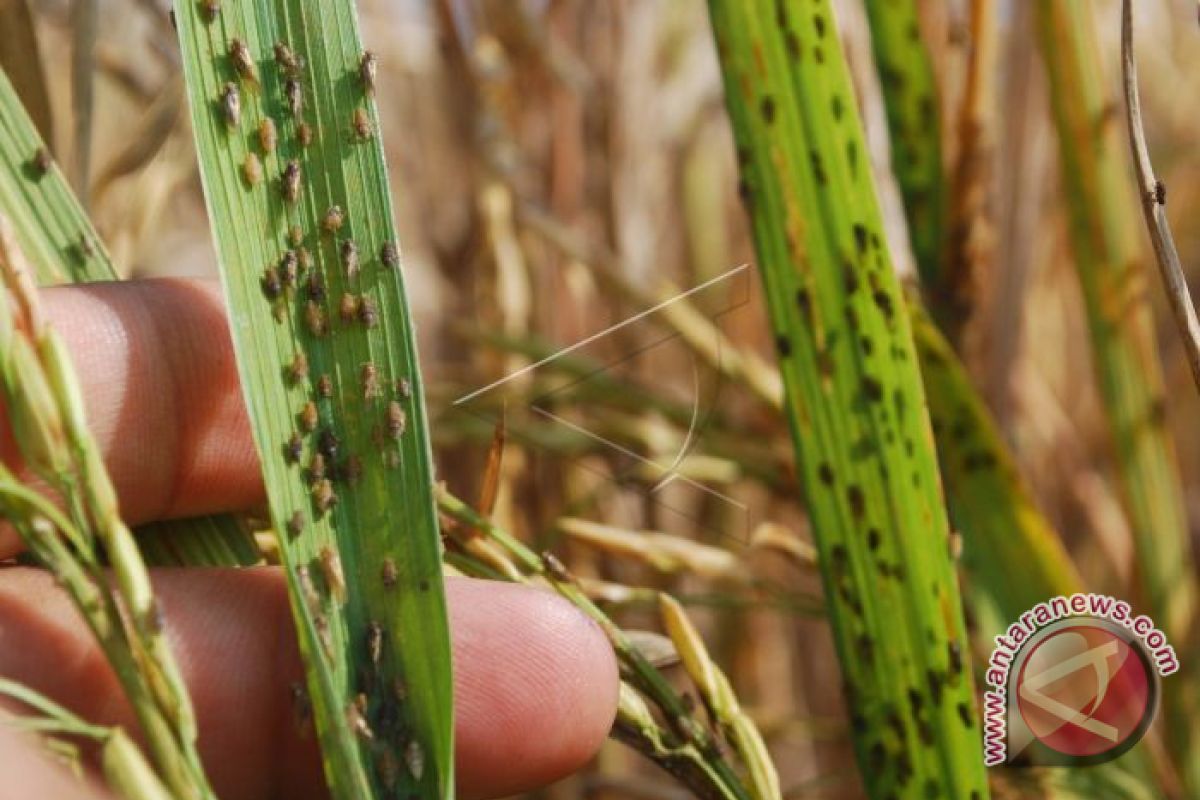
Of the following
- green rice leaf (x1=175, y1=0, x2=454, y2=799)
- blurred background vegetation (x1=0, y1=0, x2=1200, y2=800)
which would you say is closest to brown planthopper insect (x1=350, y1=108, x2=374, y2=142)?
green rice leaf (x1=175, y1=0, x2=454, y2=799)

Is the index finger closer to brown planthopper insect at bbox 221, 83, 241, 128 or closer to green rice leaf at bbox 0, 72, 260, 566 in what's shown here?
green rice leaf at bbox 0, 72, 260, 566

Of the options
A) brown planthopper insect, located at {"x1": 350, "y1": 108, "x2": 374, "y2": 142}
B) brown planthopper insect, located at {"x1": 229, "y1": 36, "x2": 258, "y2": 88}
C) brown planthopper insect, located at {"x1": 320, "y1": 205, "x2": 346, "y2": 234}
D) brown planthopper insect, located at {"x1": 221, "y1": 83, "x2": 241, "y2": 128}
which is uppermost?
brown planthopper insect, located at {"x1": 229, "y1": 36, "x2": 258, "y2": 88}

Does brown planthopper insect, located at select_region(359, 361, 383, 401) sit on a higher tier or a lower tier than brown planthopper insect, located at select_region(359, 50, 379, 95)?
lower

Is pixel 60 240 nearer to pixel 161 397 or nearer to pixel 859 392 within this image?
pixel 161 397

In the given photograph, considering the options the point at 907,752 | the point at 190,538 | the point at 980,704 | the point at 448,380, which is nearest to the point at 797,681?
the point at 448,380

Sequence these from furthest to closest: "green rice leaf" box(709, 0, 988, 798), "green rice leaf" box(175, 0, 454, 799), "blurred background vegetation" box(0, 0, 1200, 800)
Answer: "blurred background vegetation" box(0, 0, 1200, 800) → "green rice leaf" box(709, 0, 988, 798) → "green rice leaf" box(175, 0, 454, 799)

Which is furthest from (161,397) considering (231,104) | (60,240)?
(231,104)
